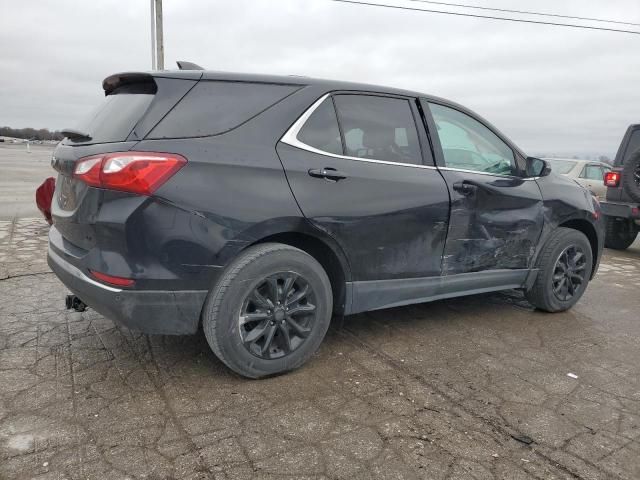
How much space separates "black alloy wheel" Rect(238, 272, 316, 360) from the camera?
2891 mm

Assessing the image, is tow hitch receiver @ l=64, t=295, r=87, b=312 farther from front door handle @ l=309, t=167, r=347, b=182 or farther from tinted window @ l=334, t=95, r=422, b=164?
tinted window @ l=334, t=95, r=422, b=164

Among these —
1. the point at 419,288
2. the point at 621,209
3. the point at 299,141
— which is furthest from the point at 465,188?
the point at 621,209

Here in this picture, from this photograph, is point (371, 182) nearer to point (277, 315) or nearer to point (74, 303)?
point (277, 315)

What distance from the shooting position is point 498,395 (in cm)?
298

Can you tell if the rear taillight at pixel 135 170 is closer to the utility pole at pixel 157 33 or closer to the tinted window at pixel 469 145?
the tinted window at pixel 469 145

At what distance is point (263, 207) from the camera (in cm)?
281

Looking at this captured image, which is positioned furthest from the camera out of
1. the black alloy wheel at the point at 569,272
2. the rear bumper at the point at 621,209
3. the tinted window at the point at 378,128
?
the rear bumper at the point at 621,209

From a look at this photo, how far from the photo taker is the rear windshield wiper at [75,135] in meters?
3.04

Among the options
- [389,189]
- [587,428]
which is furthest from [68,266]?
[587,428]

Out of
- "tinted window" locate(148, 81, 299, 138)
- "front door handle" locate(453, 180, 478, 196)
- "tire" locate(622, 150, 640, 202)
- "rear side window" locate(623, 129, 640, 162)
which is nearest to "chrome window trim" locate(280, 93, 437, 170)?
"tinted window" locate(148, 81, 299, 138)

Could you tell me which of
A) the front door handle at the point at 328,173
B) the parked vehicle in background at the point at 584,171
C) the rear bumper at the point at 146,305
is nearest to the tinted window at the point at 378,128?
the front door handle at the point at 328,173

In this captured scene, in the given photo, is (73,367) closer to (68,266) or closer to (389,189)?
(68,266)

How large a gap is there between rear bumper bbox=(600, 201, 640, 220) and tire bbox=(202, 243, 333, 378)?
228 inches

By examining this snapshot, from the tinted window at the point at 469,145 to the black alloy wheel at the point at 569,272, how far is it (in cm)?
98
